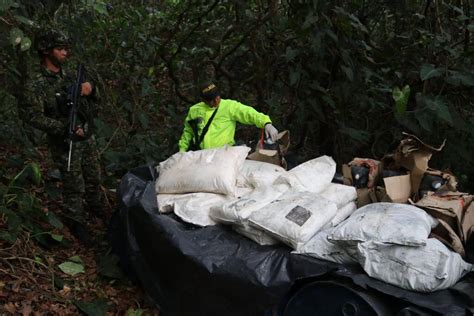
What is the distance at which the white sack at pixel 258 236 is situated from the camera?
2497mm

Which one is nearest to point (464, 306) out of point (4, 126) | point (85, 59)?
point (85, 59)

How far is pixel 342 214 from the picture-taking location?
271cm

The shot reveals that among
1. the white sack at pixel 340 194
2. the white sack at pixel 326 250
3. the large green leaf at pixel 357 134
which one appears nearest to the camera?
the white sack at pixel 326 250

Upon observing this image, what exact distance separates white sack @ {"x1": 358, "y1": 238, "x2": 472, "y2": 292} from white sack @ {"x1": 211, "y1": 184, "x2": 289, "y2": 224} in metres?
0.68

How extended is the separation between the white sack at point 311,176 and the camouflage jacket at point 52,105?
154 cm

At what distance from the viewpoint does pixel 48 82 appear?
3.45 meters

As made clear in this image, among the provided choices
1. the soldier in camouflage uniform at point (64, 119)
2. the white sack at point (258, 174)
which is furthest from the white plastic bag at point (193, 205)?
the soldier in camouflage uniform at point (64, 119)

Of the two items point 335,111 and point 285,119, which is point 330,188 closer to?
point 335,111

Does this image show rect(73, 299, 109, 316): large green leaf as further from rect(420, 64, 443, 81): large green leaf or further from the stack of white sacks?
rect(420, 64, 443, 81): large green leaf

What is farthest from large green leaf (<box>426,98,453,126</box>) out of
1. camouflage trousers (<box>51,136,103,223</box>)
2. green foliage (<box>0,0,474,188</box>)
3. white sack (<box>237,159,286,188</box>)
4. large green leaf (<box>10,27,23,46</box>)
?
large green leaf (<box>10,27,23,46</box>)

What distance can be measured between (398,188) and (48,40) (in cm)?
239

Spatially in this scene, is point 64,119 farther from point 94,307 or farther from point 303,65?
point 303,65

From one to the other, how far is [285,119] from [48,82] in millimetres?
2456

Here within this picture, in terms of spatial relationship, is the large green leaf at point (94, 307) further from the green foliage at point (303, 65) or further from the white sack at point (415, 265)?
the green foliage at point (303, 65)
